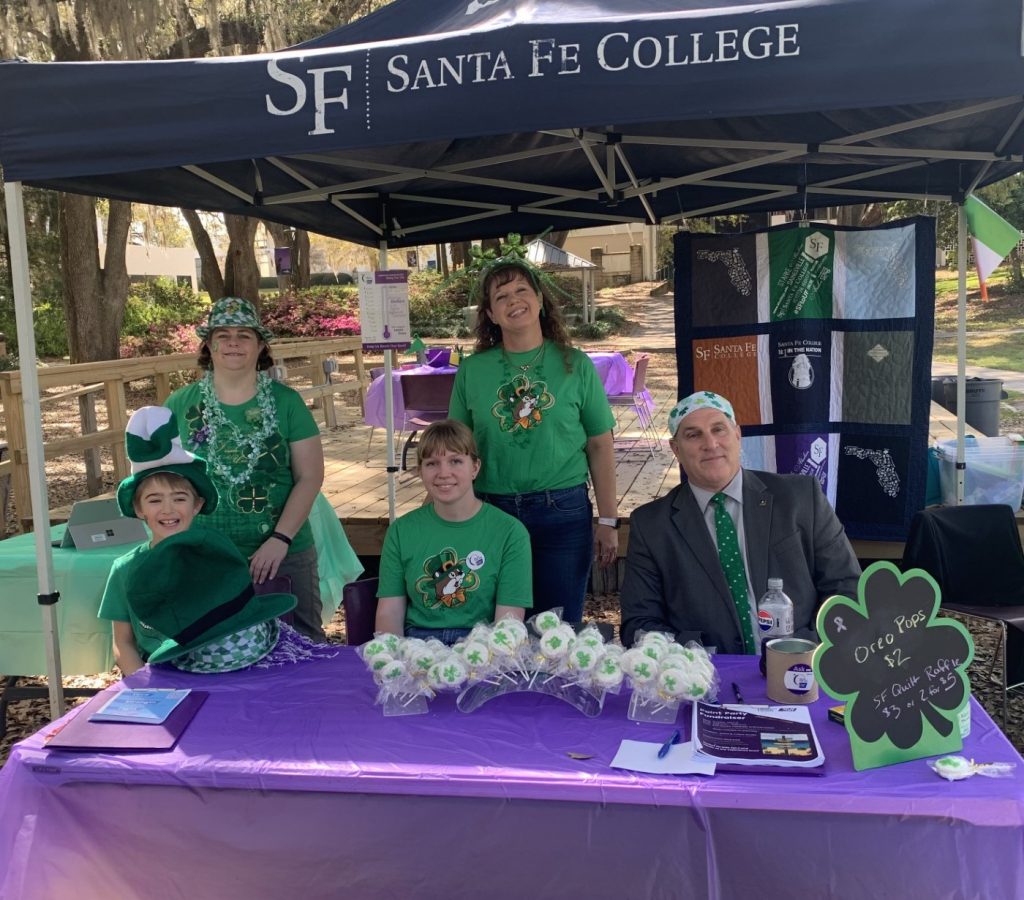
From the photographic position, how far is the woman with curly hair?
288 cm

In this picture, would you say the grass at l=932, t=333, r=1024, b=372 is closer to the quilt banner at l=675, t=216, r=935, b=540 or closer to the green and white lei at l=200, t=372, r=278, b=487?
the quilt banner at l=675, t=216, r=935, b=540

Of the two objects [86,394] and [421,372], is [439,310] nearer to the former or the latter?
[86,394]

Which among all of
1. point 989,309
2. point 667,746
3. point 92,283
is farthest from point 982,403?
point 989,309

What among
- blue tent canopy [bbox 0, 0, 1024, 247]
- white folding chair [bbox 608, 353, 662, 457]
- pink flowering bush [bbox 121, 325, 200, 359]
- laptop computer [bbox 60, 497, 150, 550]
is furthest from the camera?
pink flowering bush [bbox 121, 325, 200, 359]

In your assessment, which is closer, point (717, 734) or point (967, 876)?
point (967, 876)

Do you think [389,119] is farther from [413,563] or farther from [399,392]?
[399,392]

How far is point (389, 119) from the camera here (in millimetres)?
2279

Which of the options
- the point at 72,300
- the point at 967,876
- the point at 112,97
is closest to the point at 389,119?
the point at 112,97

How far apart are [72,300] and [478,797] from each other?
39.0 feet

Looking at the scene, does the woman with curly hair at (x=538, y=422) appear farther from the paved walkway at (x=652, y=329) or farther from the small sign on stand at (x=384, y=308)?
the paved walkway at (x=652, y=329)

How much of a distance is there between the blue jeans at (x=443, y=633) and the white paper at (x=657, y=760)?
2.32ft

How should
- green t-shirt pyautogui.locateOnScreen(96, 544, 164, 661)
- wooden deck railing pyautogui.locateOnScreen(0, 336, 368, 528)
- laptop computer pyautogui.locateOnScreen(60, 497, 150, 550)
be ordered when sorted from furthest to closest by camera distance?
wooden deck railing pyautogui.locateOnScreen(0, 336, 368, 528)
laptop computer pyautogui.locateOnScreen(60, 497, 150, 550)
green t-shirt pyautogui.locateOnScreen(96, 544, 164, 661)

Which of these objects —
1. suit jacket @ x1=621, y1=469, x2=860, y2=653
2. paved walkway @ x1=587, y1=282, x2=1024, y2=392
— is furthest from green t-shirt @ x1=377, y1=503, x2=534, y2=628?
paved walkway @ x1=587, y1=282, x2=1024, y2=392

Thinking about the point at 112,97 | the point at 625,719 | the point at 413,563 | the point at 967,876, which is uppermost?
the point at 112,97
